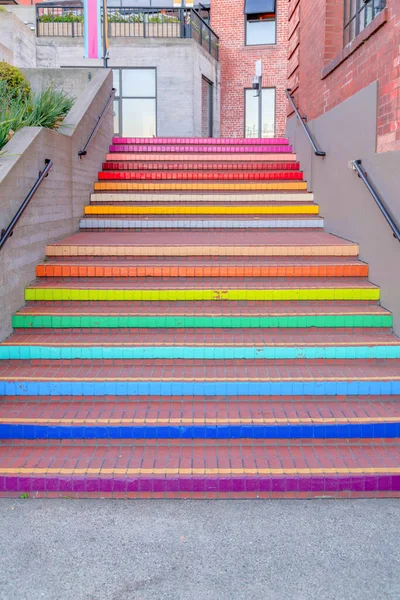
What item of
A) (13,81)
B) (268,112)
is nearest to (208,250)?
(13,81)

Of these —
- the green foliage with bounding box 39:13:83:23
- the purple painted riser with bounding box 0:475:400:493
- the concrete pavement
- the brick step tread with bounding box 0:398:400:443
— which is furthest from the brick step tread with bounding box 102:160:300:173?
the green foliage with bounding box 39:13:83:23

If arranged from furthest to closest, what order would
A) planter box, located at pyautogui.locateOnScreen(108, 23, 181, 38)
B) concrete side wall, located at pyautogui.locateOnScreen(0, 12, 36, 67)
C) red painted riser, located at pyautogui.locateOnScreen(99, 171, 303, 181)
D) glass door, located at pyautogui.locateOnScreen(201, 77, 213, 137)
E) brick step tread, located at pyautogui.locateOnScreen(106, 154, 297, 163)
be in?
glass door, located at pyautogui.locateOnScreen(201, 77, 213, 137) < planter box, located at pyautogui.locateOnScreen(108, 23, 181, 38) < concrete side wall, located at pyautogui.locateOnScreen(0, 12, 36, 67) < brick step tread, located at pyautogui.locateOnScreen(106, 154, 297, 163) < red painted riser, located at pyautogui.locateOnScreen(99, 171, 303, 181)

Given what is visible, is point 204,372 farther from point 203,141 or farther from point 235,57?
point 235,57

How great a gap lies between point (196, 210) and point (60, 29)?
13628 millimetres

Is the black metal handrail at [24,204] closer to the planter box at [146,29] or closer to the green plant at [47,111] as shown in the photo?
the green plant at [47,111]

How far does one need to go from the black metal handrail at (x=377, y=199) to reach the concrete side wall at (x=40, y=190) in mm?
3254

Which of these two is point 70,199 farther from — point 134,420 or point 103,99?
point 134,420

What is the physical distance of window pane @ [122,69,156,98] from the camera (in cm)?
1788

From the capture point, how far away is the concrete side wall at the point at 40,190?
5.22 meters

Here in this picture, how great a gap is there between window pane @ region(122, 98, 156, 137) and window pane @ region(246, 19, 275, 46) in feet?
19.7

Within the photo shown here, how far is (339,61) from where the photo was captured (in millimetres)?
7023

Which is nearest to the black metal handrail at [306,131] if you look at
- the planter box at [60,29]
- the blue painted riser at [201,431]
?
the blue painted riser at [201,431]

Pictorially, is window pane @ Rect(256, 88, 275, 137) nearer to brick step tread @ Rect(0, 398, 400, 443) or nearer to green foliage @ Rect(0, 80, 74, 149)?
green foliage @ Rect(0, 80, 74, 149)

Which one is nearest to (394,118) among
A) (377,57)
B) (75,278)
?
(377,57)
